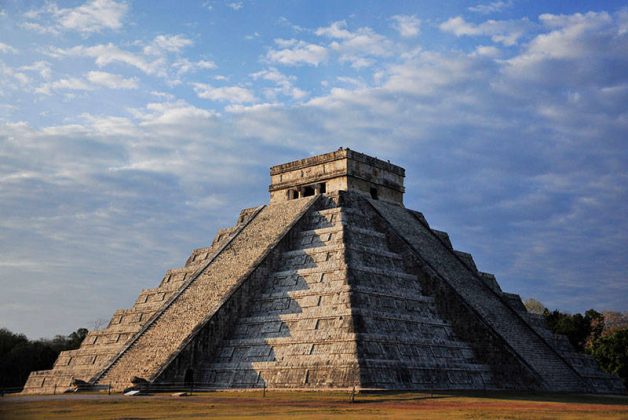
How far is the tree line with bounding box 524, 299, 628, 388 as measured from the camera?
4056 centimetres

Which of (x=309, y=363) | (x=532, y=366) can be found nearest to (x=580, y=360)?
(x=532, y=366)

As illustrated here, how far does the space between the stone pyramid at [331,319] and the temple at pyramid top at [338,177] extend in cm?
9

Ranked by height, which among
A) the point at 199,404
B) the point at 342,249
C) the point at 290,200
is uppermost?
the point at 290,200

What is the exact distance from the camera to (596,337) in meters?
45.7

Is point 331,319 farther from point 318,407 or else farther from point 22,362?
point 22,362

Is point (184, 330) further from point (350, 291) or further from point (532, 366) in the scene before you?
point (532, 366)

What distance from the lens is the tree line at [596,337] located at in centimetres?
4056

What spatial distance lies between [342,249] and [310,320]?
3992 mm

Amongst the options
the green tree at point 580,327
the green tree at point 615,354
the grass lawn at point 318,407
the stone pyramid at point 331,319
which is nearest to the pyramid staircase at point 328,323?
the stone pyramid at point 331,319

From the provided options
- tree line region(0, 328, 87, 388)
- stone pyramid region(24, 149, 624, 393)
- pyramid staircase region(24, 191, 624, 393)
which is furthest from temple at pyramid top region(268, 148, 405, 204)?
tree line region(0, 328, 87, 388)

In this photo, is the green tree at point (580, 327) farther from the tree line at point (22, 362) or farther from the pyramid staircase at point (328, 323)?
the tree line at point (22, 362)

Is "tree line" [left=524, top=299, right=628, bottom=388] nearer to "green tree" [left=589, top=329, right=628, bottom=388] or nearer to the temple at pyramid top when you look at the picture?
"green tree" [left=589, top=329, right=628, bottom=388]

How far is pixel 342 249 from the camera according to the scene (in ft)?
97.0

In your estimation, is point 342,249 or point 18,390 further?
point 18,390
